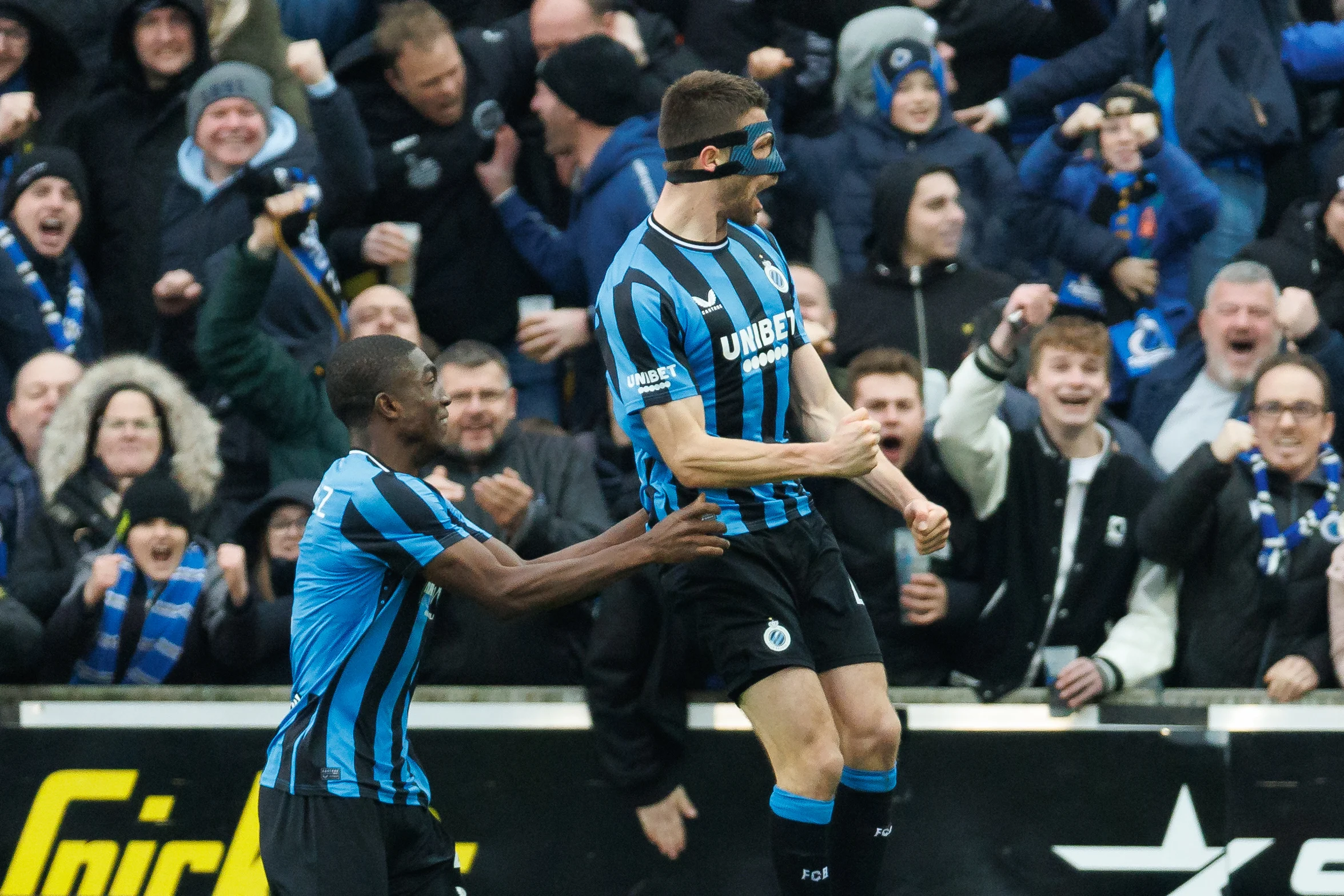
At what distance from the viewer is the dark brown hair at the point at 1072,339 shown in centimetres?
711

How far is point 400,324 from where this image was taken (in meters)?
7.91

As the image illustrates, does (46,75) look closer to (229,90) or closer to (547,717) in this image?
(229,90)

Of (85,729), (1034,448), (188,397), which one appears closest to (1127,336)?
(1034,448)

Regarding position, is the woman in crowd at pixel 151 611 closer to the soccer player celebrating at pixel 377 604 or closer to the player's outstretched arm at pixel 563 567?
the soccer player celebrating at pixel 377 604

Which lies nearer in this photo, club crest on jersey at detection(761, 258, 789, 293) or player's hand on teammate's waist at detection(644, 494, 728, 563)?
player's hand on teammate's waist at detection(644, 494, 728, 563)

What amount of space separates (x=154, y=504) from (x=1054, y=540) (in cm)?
335

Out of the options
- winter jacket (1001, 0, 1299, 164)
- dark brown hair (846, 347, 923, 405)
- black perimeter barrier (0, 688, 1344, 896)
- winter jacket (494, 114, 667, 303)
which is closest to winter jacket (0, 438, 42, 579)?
black perimeter barrier (0, 688, 1344, 896)

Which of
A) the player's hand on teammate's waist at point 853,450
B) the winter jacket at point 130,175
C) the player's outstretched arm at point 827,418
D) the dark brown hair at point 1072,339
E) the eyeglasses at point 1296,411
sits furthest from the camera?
the winter jacket at point 130,175

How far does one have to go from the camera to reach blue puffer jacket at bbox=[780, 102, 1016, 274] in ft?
27.9

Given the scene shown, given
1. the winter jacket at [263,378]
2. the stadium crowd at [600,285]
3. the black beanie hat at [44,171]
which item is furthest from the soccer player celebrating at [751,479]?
the black beanie hat at [44,171]

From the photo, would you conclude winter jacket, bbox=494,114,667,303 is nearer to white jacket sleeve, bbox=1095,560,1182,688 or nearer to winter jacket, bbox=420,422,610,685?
winter jacket, bbox=420,422,610,685

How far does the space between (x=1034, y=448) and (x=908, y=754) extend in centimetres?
123

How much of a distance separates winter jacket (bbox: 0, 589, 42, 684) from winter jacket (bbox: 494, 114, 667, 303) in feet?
8.84

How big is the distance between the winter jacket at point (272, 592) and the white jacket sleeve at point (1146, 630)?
3.03 meters
